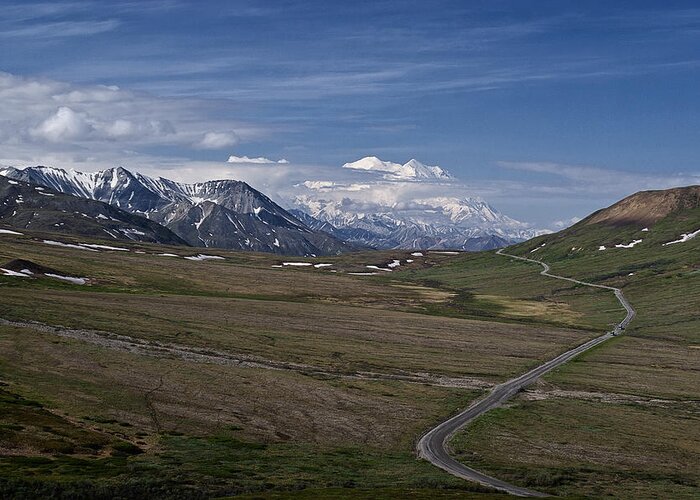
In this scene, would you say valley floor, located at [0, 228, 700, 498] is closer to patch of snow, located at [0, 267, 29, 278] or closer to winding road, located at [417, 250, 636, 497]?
winding road, located at [417, 250, 636, 497]

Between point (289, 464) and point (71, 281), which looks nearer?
point (289, 464)

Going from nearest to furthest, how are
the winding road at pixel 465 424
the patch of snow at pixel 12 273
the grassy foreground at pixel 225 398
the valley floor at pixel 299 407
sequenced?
the grassy foreground at pixel 225 398 → the valley floor at pixel 299 407 → the winding road at pixel 465 424 → the patch of snow at pixel 12 273

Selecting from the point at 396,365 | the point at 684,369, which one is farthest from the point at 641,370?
the point at 396,365

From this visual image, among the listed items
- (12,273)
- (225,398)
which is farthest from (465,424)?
(12,273)

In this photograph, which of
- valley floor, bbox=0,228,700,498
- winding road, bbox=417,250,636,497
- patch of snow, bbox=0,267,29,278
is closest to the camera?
valley floor, bbox=0,228,700,498

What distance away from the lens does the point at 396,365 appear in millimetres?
125562

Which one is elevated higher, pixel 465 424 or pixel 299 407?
pixel 299 407

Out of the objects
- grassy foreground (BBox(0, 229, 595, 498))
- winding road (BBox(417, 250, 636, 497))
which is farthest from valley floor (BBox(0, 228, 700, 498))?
winding road (BBox(417, 250, 636, 497))

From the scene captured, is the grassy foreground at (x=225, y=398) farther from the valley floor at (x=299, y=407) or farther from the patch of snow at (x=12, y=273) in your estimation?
the patch of snow at (x=12, y=273)

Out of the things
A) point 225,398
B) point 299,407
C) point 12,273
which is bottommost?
point 299,407

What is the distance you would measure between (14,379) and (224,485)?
43.9 metres

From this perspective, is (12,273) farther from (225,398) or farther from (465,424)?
(465,424)

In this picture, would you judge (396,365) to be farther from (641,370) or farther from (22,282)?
(22,282)

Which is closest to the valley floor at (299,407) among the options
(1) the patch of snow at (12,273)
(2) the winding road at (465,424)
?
(2) the winding road at (465,424)
